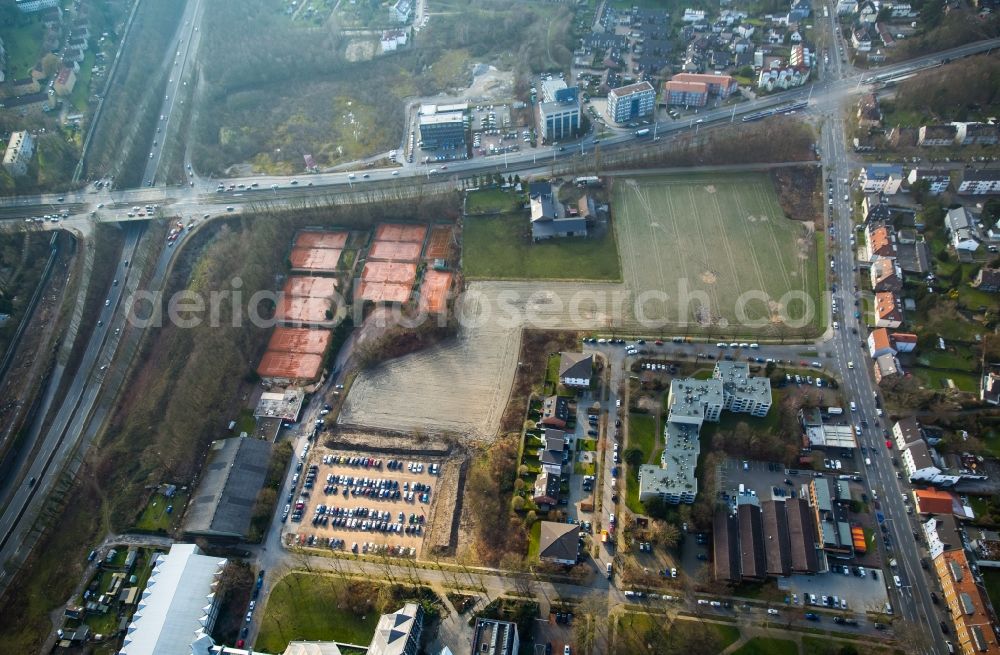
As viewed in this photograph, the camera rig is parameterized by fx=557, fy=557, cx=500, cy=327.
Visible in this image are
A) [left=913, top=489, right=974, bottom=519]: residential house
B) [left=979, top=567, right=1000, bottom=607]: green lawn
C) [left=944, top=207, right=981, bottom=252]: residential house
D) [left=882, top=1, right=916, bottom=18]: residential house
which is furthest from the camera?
[left=882, top=1, right=916, bottom=18]: residential house

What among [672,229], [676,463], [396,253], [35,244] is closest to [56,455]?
[35,244]

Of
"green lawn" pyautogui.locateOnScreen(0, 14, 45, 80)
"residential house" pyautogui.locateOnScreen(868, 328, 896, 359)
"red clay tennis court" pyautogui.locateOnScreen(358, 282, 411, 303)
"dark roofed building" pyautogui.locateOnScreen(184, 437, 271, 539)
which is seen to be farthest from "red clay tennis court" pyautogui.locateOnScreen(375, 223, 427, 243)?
"green lawn" pyautogui.locateOnScreen(0, 14, 45, 80)

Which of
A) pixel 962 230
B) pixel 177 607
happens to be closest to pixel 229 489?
pixel 177 607

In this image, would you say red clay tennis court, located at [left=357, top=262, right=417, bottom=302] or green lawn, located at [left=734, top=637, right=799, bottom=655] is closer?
green lawn, located at [left=734, top=637, right=799, bottom=655]

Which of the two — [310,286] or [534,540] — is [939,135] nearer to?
[534,540]

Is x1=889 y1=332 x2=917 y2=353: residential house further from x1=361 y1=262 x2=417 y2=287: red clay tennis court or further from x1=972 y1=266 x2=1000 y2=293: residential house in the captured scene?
x1=361 y1=262 x2=417 y2=287: red clay tennis court

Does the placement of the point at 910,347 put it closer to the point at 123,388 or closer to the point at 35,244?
the point at 123,388
